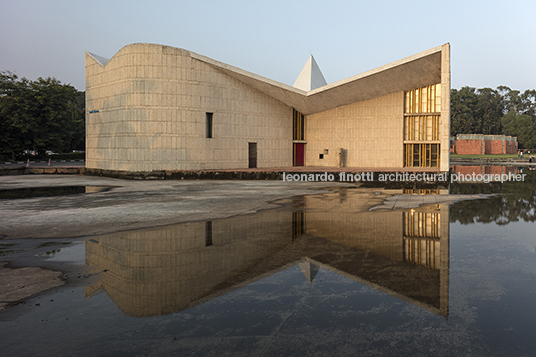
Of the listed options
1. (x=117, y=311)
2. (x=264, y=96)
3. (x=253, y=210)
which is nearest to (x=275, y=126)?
(x=264, y=96)

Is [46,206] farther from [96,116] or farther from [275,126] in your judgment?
[275,126]

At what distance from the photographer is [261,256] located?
686 cm

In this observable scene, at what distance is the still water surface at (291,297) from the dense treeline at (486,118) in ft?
347

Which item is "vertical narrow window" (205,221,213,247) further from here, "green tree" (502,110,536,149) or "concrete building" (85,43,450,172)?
"green tree" (502,110,536,149)

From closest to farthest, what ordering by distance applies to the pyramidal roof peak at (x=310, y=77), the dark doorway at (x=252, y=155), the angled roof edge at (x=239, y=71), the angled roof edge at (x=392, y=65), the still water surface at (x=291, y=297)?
the still water surface at (x=291, y=297) → the angled roof edge at (x=392, y=65) → the angled roof edge at (x=239, y=71) → the dark doorway at (x=252, y=155) → the pyramidal roof peak at (x=310, y=77)

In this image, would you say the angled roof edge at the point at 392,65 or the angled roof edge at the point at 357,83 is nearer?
the angled roof edge at the point at 392,65

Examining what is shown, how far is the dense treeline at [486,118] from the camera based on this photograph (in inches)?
3824

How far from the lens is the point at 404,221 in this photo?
33.8 feet

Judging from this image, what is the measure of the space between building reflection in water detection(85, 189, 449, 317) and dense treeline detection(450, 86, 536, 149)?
105 m

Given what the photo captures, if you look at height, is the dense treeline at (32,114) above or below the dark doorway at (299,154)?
above

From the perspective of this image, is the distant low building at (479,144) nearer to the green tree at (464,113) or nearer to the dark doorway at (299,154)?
the green tree at (464,113)

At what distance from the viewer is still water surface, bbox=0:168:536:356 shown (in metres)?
3.69

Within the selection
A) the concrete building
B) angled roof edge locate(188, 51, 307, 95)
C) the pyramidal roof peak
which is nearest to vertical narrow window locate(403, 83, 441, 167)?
the concrete building

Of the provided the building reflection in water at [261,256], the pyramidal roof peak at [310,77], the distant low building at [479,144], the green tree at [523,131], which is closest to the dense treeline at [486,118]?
the green tree at [523,131]
